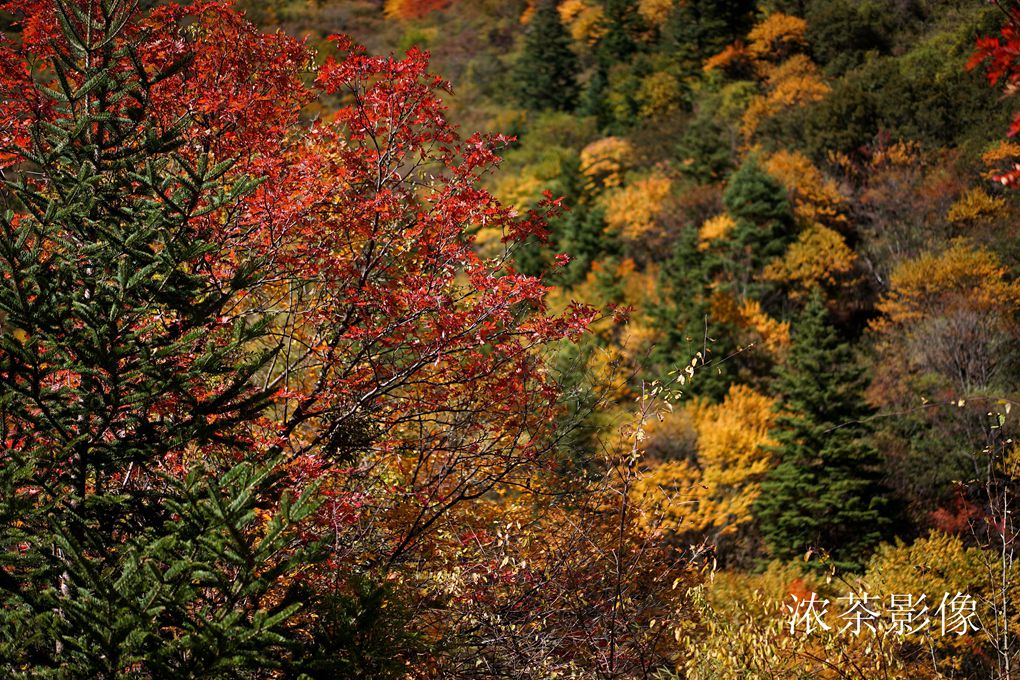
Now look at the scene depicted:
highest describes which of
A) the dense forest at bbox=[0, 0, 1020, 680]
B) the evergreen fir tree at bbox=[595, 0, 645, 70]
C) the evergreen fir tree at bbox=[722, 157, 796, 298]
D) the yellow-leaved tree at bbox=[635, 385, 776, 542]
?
the dense forest at bbox=[0, 0, 1020, 680]

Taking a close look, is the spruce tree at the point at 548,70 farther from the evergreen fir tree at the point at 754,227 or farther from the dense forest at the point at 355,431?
the dense forest at the point at 355,431

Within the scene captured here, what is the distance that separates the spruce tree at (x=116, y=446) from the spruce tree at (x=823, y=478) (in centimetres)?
1644

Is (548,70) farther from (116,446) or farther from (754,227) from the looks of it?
(116,446)

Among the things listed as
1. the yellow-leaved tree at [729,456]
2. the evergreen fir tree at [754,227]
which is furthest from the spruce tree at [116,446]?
the evergreen fir tree at [754,227]

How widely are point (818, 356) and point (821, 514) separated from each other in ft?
14.0

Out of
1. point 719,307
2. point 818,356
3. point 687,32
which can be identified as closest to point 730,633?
point 818,356

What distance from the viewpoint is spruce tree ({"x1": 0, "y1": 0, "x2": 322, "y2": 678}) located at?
3.32 metres

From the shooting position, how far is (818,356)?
68.8 feet

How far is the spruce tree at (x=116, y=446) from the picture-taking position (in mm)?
3316

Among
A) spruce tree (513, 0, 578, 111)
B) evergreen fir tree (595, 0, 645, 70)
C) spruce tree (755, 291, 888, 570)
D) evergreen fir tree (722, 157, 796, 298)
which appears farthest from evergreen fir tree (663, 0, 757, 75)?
spruce tree (755, 291, 888, 570)

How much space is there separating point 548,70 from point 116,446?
172 feet

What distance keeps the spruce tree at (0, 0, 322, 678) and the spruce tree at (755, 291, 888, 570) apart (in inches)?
647

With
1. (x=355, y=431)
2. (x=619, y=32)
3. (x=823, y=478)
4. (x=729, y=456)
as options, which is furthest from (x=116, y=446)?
(x=619, y=32)

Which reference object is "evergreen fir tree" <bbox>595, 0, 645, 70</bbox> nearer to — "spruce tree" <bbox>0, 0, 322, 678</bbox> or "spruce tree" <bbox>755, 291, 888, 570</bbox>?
"spruce tree" <bbox>755, 291, 888, 570</bbox>
